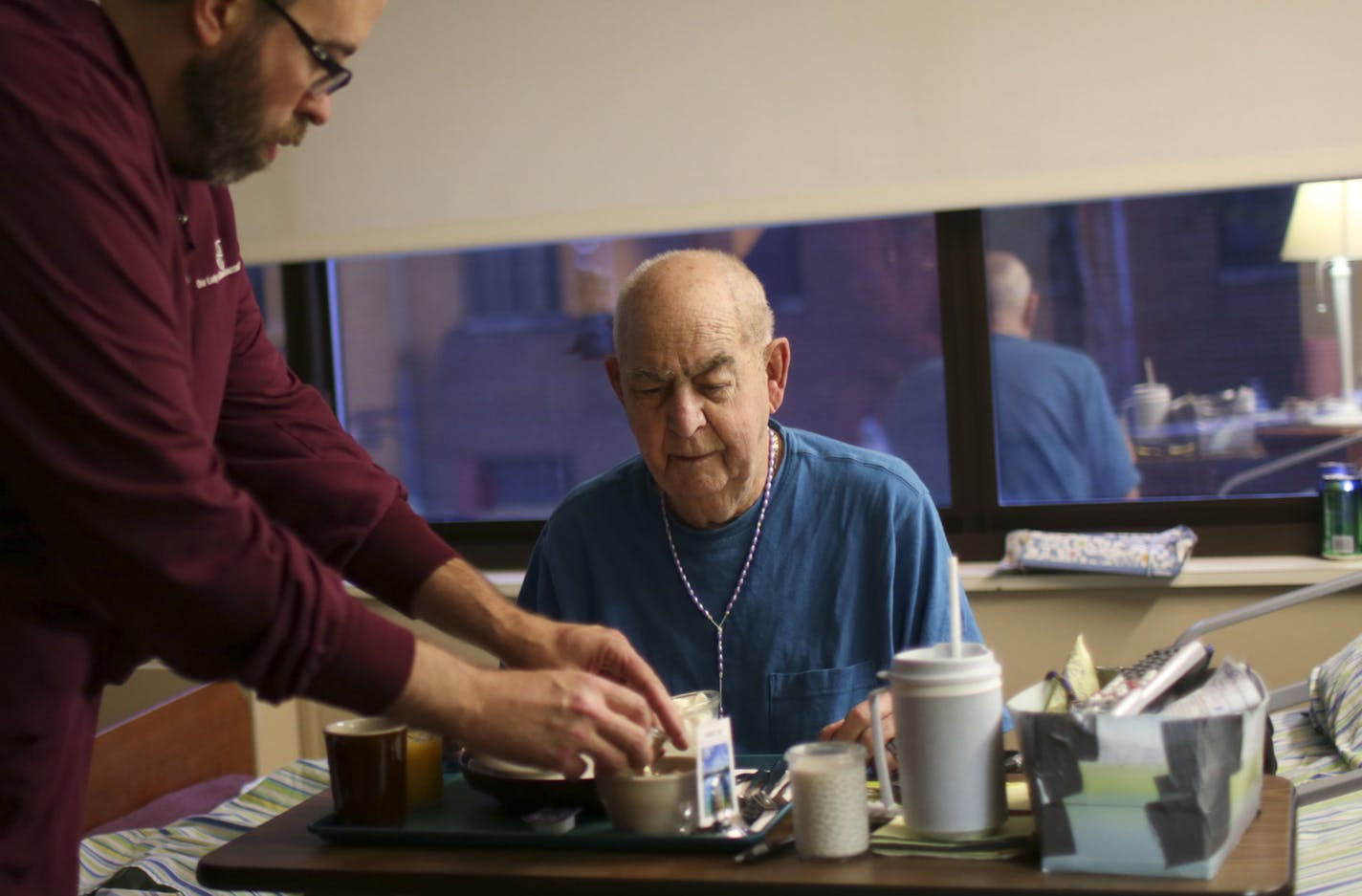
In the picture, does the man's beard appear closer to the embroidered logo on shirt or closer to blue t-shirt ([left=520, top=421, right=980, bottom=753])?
the embroidered logo on shirt

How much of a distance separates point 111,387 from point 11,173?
16cm

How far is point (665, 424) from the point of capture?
6.44 ft

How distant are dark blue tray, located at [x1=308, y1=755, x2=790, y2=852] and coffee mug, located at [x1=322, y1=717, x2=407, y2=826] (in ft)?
0.04

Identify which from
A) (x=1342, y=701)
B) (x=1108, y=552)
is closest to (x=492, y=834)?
(x=1342, y=701)

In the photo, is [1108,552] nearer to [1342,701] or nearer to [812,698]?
[1342,701]

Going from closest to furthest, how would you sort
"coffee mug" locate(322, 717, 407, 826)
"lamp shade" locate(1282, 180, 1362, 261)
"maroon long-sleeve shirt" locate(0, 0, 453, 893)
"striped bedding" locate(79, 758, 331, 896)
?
"maroon long-sleeve shirt" locate(0, 0, 453, 893) → "coffee mug" locate(322, 717, 407, 826) → "striped bedding" locate(79, 758, 331, 896) → "lamp shade" locate(1282, 180, 1362, 261)

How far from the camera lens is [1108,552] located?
3.18m

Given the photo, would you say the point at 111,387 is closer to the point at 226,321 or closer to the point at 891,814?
the point at 226,321

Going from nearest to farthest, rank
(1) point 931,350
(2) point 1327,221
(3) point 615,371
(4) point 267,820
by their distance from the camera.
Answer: (3) point 615,371, (4) point 267,820, (2) point 1327,221, (1) point 931,350

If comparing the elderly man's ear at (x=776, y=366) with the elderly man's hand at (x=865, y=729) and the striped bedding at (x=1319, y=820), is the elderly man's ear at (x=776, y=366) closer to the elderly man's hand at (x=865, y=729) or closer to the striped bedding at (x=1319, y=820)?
the elderly man's hand at (x=865, y=729)

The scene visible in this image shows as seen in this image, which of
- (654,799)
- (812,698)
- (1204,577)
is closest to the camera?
(654,799)

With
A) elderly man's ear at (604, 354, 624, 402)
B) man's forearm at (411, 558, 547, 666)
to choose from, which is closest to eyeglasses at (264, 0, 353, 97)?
man's forearm at (411, 558, 547, 666)

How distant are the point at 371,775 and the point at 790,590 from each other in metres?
0.72

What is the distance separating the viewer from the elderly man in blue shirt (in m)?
1.93
